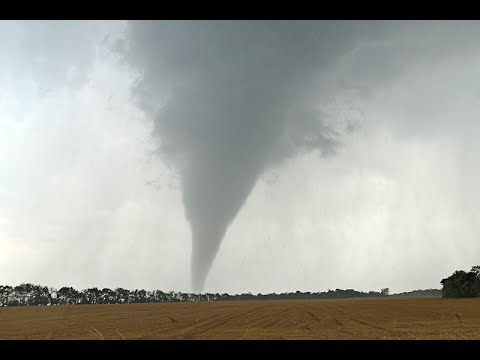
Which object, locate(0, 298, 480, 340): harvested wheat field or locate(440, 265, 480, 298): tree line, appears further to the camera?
locate(440, 265, 480, 298): tree line

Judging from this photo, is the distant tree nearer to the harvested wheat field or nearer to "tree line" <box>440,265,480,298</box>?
the harvested wheat field

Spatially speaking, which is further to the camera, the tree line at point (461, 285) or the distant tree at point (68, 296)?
the distant tree at point (68, 296)

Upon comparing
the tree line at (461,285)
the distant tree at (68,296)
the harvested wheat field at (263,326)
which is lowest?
the harvested wheat field at (263,326)

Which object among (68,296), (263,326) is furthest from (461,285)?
(68,296)

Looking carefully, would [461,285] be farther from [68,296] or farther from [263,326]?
[68,296]

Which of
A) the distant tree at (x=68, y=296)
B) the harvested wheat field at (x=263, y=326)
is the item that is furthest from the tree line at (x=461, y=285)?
the distant tree at (x=68, y=296)

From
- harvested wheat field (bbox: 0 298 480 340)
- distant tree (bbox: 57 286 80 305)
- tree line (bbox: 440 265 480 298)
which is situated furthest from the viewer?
distant tree (bbox: 57 286 80 305)

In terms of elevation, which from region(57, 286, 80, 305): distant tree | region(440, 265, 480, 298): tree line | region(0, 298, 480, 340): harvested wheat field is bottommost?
region(0, 298, 480, 340): harvested wheat field

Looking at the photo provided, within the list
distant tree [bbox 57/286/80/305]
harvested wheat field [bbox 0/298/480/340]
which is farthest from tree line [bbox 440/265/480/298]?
distant tree [bbox 57/286/80/305]

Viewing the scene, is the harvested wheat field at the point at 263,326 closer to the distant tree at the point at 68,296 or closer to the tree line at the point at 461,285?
the tree line at the point at 461,285

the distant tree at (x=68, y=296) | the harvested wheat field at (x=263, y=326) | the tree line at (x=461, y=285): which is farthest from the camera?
the distant tree at (x=68, y=296)

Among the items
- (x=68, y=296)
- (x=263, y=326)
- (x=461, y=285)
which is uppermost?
(x=68, y=296)
